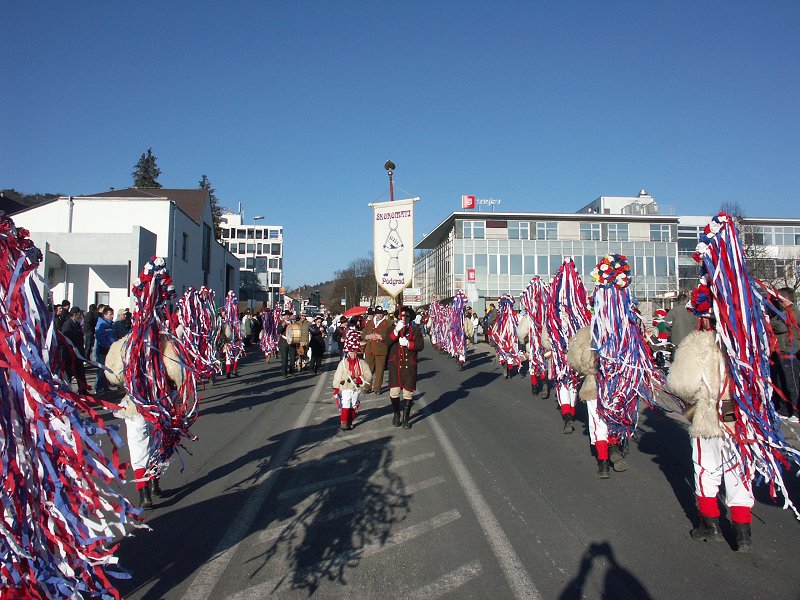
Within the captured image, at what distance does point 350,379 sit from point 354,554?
4504mm

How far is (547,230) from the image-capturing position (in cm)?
5194

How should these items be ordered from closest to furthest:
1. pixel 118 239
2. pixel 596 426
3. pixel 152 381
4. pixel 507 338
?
pixel 152 381, pixel 596 426, pixel 507 338, pixel 118 239

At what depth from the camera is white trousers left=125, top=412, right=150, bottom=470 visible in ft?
17.6

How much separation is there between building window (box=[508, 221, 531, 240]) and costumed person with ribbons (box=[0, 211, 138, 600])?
50.5 meters

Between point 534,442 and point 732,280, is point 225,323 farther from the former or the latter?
point 732,280

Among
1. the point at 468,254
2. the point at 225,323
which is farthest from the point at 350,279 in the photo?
the point at 225,323

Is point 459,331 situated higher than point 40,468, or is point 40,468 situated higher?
point 459,331

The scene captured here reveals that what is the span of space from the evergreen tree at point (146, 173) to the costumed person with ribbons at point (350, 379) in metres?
62.6

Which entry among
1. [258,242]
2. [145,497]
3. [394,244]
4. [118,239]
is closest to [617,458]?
[145,497]

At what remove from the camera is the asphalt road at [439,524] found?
3.78 meters

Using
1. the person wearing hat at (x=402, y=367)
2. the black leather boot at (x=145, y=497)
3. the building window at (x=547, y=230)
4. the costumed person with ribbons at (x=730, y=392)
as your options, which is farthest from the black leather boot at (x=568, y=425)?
the building window at (x=547, y=230)

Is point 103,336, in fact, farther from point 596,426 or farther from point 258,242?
point 258,242

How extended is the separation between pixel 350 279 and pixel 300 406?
82.1 meters

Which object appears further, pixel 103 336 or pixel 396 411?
pixel 103 336
